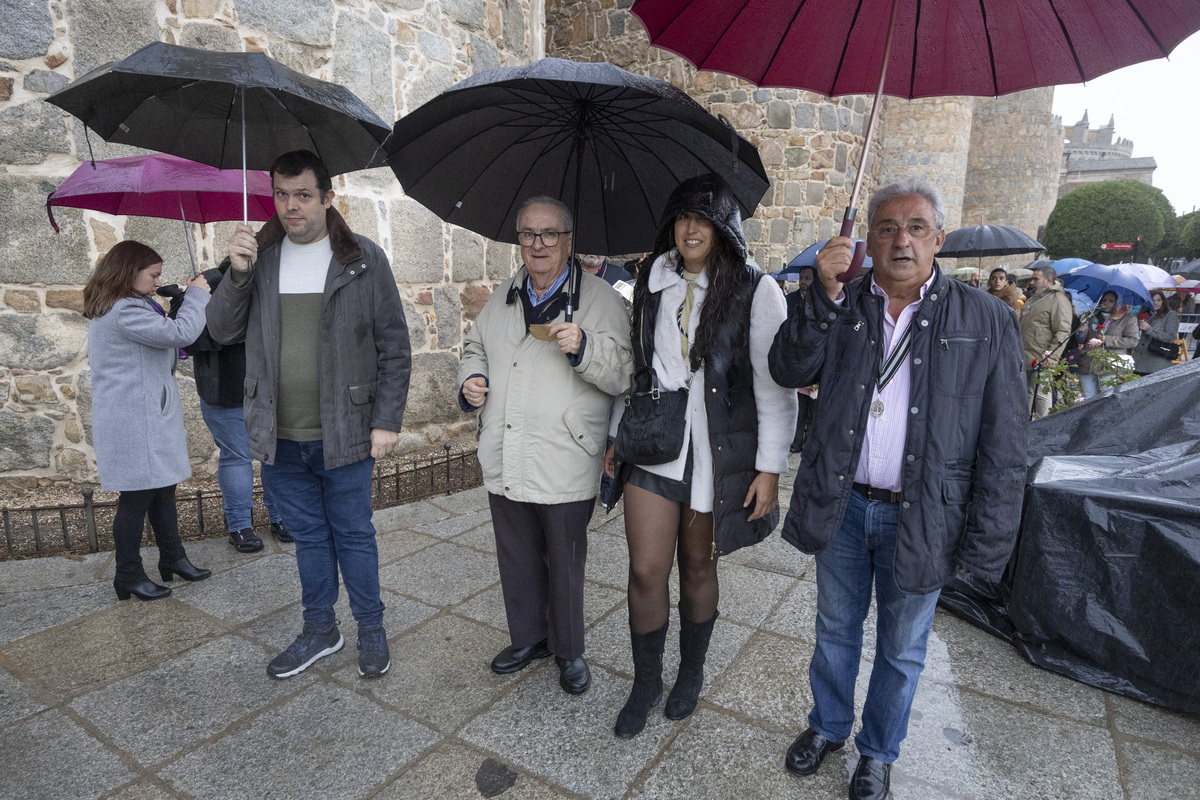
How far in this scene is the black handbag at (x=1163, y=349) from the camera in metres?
9.61

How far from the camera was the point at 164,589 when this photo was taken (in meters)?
3.45

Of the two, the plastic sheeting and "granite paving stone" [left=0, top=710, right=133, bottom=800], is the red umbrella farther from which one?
"granite paving stone" [left=0, top=710, right=133, bottom=800]

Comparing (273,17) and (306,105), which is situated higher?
(273,17)

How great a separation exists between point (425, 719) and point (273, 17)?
495cm

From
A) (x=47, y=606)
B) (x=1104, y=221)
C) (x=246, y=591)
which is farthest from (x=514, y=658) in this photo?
(x=1104, y=221)

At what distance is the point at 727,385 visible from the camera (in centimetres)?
218

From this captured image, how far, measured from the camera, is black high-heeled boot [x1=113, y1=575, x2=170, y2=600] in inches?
133

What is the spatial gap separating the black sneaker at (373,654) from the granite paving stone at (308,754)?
0.13m

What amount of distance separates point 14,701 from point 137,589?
0.84m

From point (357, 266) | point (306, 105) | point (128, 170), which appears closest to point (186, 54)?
point (306, 105)

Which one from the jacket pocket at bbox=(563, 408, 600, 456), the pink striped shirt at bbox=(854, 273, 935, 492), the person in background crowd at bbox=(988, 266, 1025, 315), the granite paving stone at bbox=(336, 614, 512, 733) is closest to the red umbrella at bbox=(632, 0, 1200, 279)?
the pink striped shirt at bbox=(854, 273, 935, 492)

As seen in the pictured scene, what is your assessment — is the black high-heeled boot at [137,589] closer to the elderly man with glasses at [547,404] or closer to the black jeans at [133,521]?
the black jeans at [133,521]

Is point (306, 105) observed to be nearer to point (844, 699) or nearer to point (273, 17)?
point (844, 699)

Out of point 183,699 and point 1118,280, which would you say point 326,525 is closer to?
point 183,699
